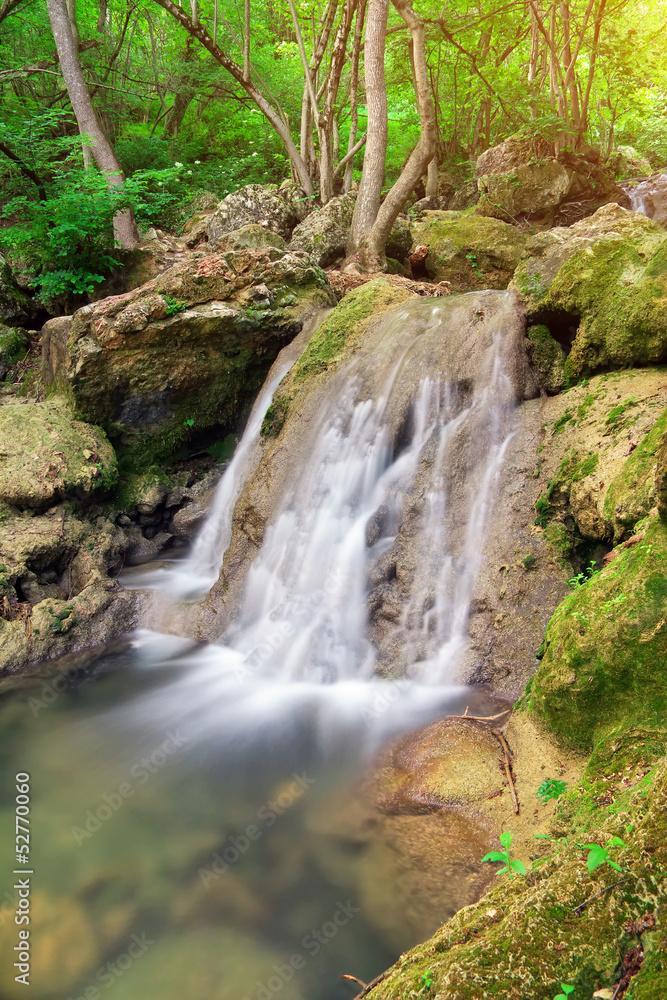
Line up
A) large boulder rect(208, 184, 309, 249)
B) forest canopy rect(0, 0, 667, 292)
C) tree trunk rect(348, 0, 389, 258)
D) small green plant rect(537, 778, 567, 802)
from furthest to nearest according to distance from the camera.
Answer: large boulder rect(208, 184, 309, 249)
forest canopy rect(0, 0, 667, 292)
tree trunk rect(348, 0, 389, 258)
small green plant rect(537, 778, 567, 802)

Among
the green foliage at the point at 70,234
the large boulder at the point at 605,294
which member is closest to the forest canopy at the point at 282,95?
the green foliage at the point at 70,234

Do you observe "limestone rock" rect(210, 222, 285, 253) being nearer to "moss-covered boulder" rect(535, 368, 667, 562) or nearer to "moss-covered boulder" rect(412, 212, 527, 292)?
"moss-covered boulder" rect(412, 212, 527, 292)

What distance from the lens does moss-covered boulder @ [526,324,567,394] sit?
5906mm

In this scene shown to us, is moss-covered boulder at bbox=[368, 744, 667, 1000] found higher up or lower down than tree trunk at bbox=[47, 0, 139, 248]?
lower down

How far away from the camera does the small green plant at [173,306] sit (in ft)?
27.8

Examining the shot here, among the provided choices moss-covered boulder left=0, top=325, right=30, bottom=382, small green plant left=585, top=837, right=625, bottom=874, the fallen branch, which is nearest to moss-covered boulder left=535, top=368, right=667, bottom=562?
the fallen branch

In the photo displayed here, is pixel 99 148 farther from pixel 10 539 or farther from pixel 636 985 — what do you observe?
pixel 636 985

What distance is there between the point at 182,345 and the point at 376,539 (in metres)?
4.63

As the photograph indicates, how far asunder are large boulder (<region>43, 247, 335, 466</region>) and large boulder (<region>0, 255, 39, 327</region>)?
1999 millimetres

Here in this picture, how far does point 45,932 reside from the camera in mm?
3186

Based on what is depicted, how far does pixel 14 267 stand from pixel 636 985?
12.9 m

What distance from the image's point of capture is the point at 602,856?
166 cm

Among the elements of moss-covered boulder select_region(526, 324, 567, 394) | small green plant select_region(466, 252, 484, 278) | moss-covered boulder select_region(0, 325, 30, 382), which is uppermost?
small green plant select_region(466, 252, 484, 278)

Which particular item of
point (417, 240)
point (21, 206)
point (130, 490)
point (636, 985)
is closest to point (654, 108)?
point (417, 240)
